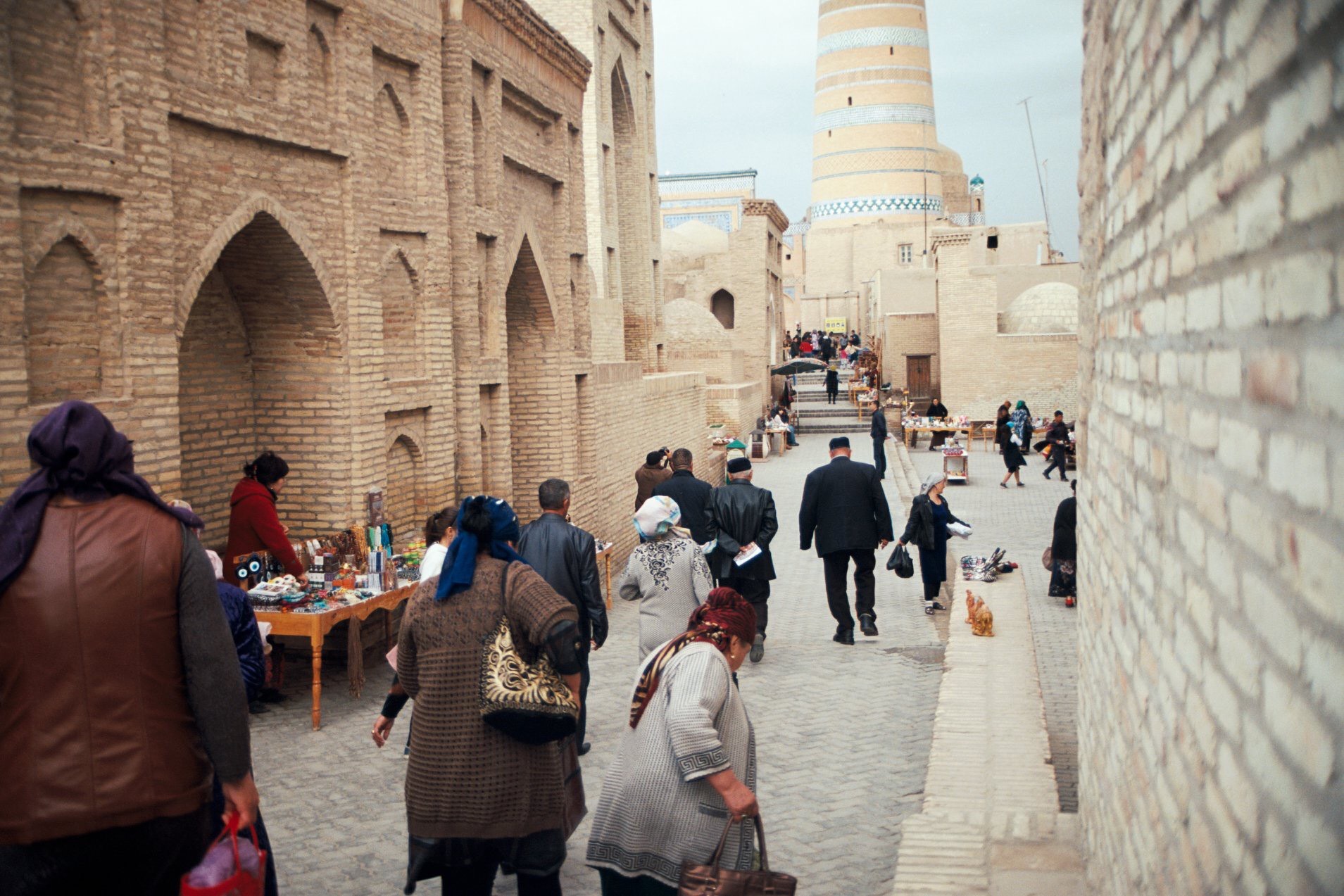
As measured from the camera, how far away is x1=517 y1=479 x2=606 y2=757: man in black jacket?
19.8ft

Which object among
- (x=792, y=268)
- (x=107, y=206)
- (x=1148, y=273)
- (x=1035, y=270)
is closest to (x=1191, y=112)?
(x=1148, y=273)

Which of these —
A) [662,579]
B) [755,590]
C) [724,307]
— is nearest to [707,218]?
[724,307]

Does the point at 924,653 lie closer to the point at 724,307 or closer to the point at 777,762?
the point at 777,762

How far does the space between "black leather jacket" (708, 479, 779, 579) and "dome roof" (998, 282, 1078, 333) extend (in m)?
26.0

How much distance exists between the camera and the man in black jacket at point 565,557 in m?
6.04

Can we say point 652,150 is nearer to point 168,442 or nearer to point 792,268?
point 168,442

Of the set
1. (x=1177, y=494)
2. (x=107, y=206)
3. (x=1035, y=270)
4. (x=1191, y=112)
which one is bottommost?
(x=1177, y=494)

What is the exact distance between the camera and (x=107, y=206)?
6734 mm

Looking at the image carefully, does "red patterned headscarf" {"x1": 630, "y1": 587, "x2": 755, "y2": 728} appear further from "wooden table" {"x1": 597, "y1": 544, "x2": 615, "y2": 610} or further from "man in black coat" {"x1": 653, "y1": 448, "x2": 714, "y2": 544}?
"wooden table" {"x1": 597, "y1": 544, "x2": 615, "y2": 610}

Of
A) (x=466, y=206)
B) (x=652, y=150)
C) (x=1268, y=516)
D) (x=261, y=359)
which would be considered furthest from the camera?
(x=652, y=150)

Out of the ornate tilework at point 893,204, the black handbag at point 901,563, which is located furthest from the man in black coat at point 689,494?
the ornate tilework at point 893,204

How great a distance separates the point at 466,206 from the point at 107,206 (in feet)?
14.5

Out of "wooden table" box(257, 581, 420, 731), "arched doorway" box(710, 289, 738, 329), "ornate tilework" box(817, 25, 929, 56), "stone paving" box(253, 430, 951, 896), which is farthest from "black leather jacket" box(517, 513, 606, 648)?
"ornate tilework" box(817, 25, 929, 56)

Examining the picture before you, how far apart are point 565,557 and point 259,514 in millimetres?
2762
